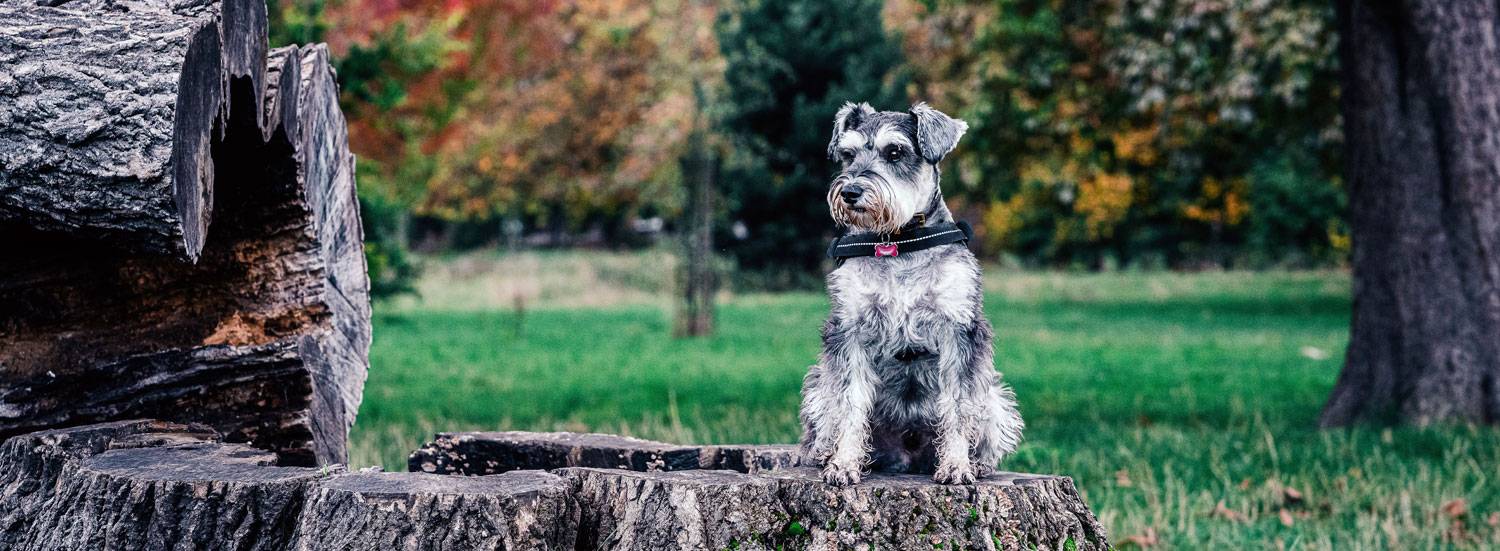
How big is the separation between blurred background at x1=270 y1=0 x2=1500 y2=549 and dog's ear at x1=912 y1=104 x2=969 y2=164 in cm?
244

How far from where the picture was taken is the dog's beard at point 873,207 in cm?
310

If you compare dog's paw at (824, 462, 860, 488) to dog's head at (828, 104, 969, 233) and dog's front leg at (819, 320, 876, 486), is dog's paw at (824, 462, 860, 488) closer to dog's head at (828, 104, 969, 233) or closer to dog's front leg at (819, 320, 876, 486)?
dog's front leg at (819, 320, 876, 486)

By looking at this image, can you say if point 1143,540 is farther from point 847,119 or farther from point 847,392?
point 847,119

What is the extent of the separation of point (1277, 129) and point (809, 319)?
7692 millimetres

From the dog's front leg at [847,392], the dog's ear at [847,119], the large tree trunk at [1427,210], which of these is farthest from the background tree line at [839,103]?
the large tree trunk at [1427,210]

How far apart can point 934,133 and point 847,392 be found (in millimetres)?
751

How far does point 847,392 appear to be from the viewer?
10.3 ft

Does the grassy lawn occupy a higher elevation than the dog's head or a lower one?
lower

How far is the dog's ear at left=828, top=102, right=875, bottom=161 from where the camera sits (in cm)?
338

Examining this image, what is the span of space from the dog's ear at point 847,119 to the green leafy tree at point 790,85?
17591 mm

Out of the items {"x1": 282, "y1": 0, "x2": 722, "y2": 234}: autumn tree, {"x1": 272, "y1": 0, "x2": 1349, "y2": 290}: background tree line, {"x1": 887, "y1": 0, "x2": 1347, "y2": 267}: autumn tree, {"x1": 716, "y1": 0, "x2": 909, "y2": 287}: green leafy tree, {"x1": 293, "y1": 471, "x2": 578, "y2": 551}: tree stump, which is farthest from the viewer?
{"x1": 716, "y1": 0, "x2": 909, "y2": 287}: green leafy tree

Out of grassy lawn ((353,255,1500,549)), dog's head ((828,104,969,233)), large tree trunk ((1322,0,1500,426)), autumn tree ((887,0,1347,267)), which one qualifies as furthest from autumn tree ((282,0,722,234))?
dog's head ((828,104,969,233))

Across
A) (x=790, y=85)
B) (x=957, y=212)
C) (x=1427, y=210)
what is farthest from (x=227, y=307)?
(x=957, y=212)

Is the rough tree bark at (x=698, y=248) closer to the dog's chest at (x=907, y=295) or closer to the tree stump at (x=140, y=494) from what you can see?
the tree stump at (x=140, y=494)
